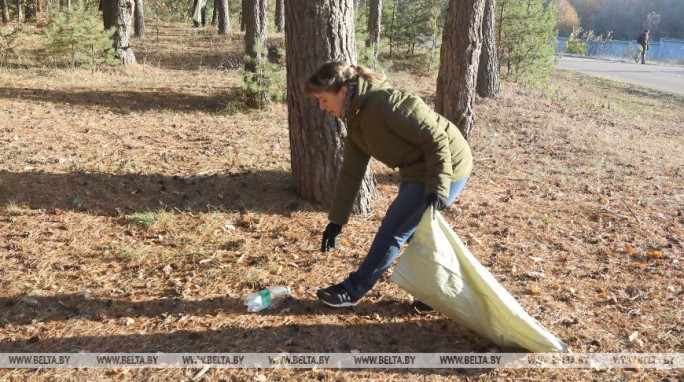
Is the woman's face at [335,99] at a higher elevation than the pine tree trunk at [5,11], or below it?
below

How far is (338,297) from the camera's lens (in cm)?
362

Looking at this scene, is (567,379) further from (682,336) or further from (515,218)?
(515,218)

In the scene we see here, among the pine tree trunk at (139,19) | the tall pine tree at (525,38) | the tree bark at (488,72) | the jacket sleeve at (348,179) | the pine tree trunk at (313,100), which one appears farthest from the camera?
the pine tree trunk at (139,19)

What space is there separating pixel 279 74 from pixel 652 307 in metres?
6.34

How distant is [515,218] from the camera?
5391 mm

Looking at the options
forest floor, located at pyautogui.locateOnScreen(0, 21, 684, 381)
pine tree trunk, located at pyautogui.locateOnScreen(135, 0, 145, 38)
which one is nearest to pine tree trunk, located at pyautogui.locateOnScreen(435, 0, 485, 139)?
forest floor, located at pyautogui.locateOnScreen(0, 21, 684, 381)

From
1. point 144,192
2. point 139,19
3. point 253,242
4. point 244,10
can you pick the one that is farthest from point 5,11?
point 253,242

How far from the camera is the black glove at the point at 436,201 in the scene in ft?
10.1

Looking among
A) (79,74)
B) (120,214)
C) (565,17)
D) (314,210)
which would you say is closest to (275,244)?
(314,210)

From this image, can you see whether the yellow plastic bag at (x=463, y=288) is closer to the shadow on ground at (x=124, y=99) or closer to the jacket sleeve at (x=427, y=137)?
the jacket sleeve at (x=427, y=137)

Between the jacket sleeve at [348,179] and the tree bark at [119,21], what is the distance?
9776 millimetres

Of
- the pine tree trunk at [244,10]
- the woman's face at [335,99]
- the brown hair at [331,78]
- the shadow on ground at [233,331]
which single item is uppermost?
the pine tree trunk at [244,10]

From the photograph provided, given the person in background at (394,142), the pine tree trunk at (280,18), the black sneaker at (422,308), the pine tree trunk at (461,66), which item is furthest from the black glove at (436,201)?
the pine tree trunk at (280,18)

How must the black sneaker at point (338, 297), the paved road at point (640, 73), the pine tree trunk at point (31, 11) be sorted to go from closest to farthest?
the black sneaker at point (338, 297)
the pine tree trunk at point (31, 11)
the paved road at point (640, 73)
